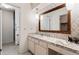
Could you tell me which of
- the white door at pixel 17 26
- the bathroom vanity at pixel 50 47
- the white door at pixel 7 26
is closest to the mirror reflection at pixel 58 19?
the bathroom vanity at pixel 50 47

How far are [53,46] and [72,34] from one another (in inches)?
16.2

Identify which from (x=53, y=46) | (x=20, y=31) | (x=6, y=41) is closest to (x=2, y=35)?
(x=6, y=41)

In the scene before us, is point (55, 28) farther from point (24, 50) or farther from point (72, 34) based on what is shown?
point (24, 50)

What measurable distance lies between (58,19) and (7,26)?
→ 0.86m

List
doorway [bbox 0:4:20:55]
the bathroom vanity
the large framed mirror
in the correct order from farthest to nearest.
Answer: the large framed mirror < doorway [bbox 0:4:20:55] < the bathroom vanity

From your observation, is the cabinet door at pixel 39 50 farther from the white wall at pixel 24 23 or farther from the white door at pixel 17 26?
the white door at pixel 17 26

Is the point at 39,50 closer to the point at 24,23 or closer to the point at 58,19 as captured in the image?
the point at 24,23

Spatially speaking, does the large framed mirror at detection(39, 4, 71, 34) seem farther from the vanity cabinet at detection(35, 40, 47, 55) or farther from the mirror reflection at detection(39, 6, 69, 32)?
the vanity cabinet at detection(35, 40, 47, 55)

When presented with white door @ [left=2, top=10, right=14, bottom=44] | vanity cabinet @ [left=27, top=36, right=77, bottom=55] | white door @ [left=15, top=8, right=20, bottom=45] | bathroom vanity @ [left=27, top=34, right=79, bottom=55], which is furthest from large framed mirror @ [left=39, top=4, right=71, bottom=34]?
white door @ [left=2, top=10, right=14, bottom=44]

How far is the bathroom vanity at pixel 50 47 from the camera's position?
41.1 inches

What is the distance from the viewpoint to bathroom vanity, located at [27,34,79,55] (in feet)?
3.42

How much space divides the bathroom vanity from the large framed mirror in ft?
1.06

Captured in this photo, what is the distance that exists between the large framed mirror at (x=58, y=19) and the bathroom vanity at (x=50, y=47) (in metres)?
0.32
